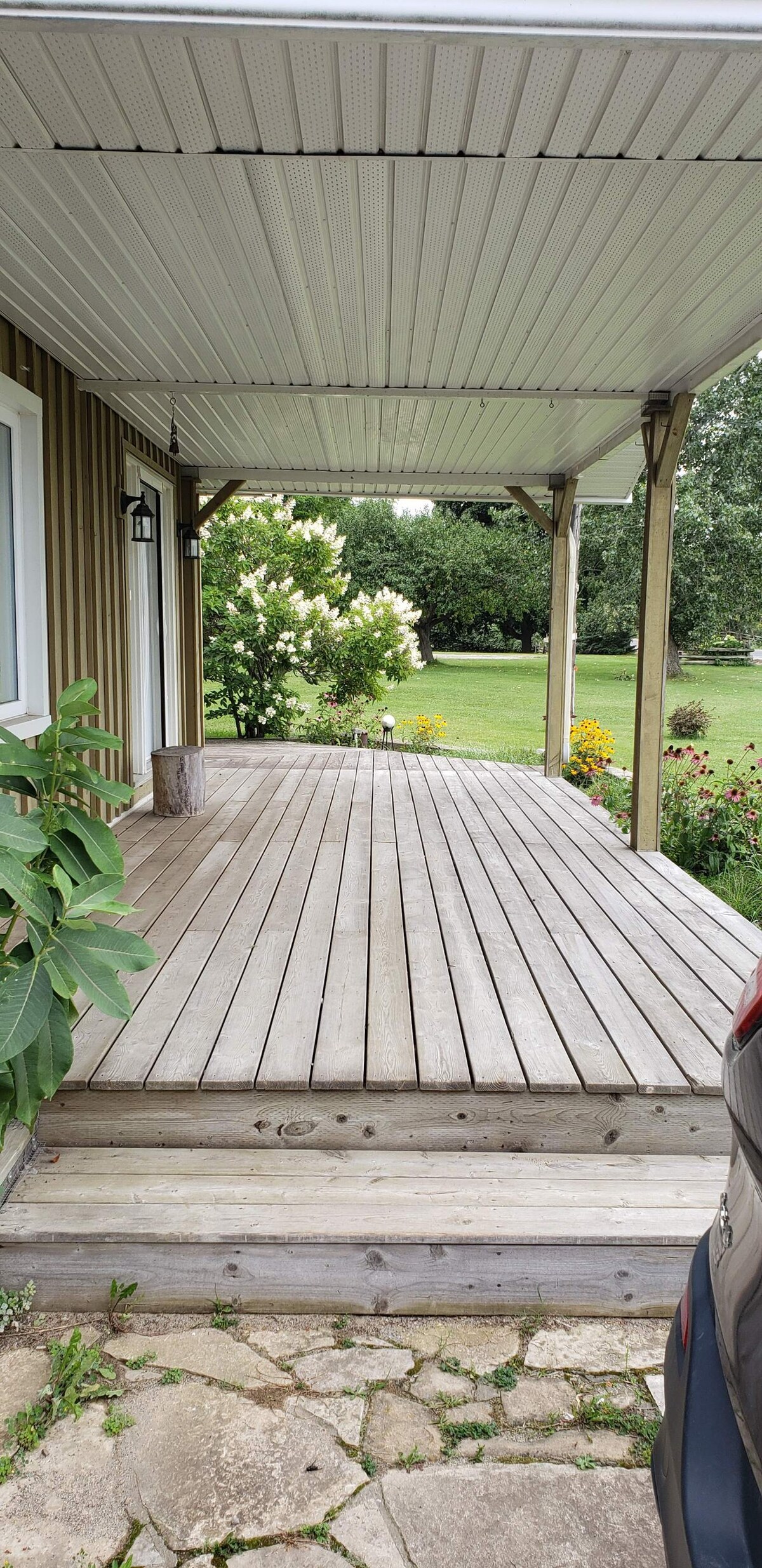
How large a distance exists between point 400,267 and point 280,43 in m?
1.38

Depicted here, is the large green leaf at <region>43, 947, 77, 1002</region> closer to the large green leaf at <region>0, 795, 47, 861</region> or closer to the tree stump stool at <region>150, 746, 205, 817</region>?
the large green leaf at <region>0, 795, 47, 861</region>

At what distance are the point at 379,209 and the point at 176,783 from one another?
3.42 meters

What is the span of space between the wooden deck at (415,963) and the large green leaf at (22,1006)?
50 cm

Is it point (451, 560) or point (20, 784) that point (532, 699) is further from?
point (20, 784)

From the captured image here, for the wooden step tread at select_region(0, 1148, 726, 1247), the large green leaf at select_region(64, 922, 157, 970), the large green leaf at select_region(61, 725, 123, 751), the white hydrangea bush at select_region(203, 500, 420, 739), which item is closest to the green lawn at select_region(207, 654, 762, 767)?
the white hydrangea bush at select_region(203, 500, 420, 739)

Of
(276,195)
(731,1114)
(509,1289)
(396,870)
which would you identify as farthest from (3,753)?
(396,870)

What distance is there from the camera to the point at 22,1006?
5.99 feet

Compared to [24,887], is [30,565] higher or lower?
higher

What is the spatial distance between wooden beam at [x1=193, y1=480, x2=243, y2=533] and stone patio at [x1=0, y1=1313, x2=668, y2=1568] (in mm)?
6447

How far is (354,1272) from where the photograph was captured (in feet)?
6.52

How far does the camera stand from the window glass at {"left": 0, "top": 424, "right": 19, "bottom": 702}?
407cm

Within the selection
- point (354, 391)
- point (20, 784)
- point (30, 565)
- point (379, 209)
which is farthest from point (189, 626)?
point (20, 784)

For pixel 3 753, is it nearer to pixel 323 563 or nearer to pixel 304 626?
pixel 304 626

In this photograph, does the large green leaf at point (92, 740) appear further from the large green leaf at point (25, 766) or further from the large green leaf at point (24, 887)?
the large green leaf at point (24, 887)
